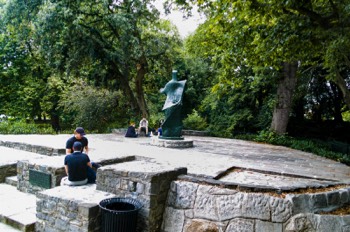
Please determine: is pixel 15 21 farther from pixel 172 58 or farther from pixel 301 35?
pixel 301 35

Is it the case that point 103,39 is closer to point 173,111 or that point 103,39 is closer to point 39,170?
point 173,111

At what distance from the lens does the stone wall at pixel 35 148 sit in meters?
8.12

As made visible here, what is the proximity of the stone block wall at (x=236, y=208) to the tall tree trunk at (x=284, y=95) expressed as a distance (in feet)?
33.8

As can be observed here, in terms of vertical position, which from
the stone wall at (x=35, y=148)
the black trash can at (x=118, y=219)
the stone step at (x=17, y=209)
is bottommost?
the stone step at (x=17, y=209)

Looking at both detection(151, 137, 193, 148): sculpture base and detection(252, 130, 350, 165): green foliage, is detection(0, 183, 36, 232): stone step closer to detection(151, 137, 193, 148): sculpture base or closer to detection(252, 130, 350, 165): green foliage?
detection(151, 137, 193, 148): sculpture base

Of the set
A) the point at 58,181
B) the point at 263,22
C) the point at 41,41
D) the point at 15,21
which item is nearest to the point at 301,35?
the point at 263,22

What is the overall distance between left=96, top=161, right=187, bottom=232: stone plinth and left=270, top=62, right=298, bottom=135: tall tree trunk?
10.6m

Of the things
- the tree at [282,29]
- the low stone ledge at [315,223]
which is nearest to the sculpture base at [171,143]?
the tree at [282,29]

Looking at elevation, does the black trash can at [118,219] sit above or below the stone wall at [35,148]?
below

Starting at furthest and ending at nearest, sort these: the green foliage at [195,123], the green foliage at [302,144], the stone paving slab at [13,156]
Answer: the green foliage at [195,123]
the green foliage at [302,144]
the stone paving slab at [13,156]

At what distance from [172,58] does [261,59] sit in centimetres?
1073

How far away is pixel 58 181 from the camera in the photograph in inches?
223

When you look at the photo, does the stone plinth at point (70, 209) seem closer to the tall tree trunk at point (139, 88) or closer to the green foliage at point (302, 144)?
the green foliage at point (302, 144)

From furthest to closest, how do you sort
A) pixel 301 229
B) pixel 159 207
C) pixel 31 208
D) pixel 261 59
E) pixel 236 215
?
pixel 261 59 → pixel 31 208 → pixel 159 207 → pixel 236 215 → pixel 301 229
